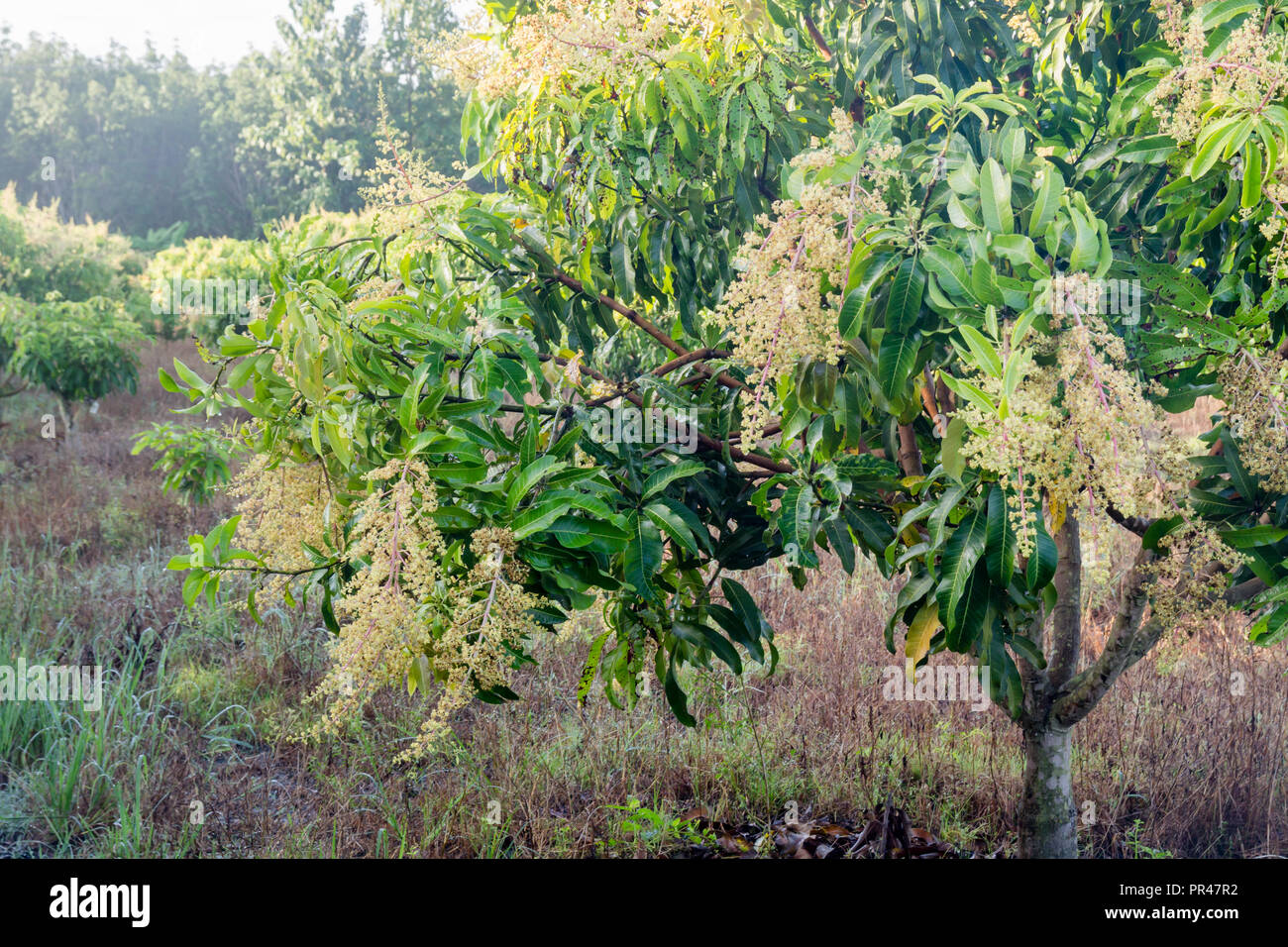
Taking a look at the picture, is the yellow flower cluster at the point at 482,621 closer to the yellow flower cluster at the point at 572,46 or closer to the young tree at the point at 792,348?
the young tree at the point at 792,348

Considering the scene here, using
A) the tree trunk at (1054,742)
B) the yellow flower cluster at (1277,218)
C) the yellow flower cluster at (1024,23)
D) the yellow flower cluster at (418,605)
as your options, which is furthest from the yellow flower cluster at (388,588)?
the tree trunk at (1054,742)

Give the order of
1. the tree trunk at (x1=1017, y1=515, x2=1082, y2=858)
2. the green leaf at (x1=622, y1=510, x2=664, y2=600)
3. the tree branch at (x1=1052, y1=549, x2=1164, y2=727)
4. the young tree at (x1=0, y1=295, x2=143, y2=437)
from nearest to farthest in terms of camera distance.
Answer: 1. the green leaf at (x1=622, y1=510, x2=664, y2=600)
2. the tree branch at (x1=1052, y1=549, x2=1164, y2=727)
3. the tree trunk at (x1=1017, y1=515, x2=1082, y2=858)
4. the young tree at (x1=0, y1=295, x2=143, y2=437)

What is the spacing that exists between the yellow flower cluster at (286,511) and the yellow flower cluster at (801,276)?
0.80 metres

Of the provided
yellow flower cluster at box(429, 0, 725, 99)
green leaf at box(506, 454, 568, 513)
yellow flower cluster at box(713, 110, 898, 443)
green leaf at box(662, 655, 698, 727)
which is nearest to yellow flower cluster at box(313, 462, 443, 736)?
green leaf at box(506, 454, 568, 513)

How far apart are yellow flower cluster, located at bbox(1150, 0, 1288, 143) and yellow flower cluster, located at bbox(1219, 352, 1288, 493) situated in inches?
15.8

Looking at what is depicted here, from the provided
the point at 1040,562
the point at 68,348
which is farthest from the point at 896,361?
the point at 68,348

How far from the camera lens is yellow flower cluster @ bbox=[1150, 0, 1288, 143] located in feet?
4.35

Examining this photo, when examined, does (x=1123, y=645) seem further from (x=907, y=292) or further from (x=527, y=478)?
(x=527, y=478)

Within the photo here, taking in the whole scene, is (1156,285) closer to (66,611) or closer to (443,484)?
(443,484)

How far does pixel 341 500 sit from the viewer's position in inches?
61.2

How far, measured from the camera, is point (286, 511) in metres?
1.60

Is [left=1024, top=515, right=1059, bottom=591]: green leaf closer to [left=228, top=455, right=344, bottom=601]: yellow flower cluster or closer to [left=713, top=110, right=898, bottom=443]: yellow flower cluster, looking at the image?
[left=713, top=110, right=898, bottom=443]: yellow flower cluster
